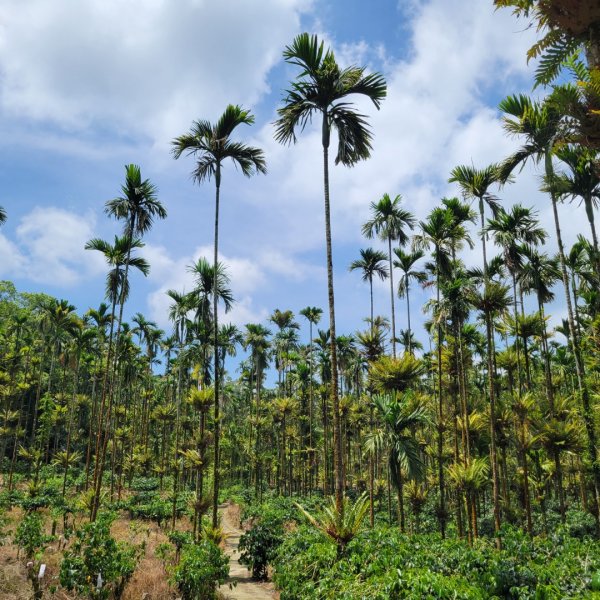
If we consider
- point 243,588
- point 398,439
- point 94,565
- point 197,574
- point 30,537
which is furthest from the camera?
point 398,439

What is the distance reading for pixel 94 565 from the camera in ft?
32.1

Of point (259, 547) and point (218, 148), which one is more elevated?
point (218, 148)

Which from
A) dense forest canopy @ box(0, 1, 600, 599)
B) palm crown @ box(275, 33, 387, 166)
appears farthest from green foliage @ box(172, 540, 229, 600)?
palm crown @ box(275, 33, 387, 166)

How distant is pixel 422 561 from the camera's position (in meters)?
7.70

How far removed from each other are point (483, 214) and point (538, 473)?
1526 cm

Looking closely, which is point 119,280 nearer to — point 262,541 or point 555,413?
point 262,541

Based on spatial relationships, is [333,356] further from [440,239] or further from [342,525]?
[440,239]

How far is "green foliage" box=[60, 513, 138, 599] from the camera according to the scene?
9.52 meters

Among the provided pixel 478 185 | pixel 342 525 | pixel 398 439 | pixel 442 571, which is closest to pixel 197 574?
pixel 342 525

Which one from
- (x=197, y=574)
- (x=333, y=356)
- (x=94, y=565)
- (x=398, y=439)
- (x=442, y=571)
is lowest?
(x=197, y=574)

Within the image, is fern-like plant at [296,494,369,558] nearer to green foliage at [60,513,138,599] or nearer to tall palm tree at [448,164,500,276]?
green foliage at [60,513,138,599]

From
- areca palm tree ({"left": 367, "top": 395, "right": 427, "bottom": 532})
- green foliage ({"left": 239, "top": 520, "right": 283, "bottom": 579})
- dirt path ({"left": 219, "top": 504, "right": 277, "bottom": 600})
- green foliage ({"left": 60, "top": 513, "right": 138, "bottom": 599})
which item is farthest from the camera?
areca palm tree ({"left": 367, "top": 395, "right": 427, "bottom": 532})

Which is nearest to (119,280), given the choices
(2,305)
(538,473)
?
(538,473)

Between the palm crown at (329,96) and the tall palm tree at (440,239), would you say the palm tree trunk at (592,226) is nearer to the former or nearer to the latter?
the tall palm tree at (440,239)
